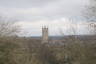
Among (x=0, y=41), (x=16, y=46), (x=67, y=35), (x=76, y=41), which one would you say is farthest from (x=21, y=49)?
(x=67, y=35)

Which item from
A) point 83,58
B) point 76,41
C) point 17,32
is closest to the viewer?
point 83,58

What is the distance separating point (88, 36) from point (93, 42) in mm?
1129

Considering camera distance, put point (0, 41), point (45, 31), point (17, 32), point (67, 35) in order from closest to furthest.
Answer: point (0, 41) → point (17, 32) → point (67, 35) → point (45, 31)

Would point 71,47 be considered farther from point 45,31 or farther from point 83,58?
point 45,31

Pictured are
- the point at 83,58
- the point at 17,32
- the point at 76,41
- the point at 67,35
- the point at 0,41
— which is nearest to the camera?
the point at 0,41

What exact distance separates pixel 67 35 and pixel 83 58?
7.19 meters

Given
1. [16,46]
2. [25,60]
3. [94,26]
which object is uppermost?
[94,26]

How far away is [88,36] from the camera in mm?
15648

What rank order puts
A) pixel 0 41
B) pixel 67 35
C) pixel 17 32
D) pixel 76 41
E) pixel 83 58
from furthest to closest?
pixel 67 35 < pixel 76 41 < pixel 17 32 < pixel 83 58 < pixel 0 41

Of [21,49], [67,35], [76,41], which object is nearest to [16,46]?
[21,49]

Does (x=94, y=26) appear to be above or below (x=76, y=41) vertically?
above

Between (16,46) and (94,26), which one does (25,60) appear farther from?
(94,26)

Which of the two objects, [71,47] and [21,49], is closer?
[21,49]

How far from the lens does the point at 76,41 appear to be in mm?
19812
